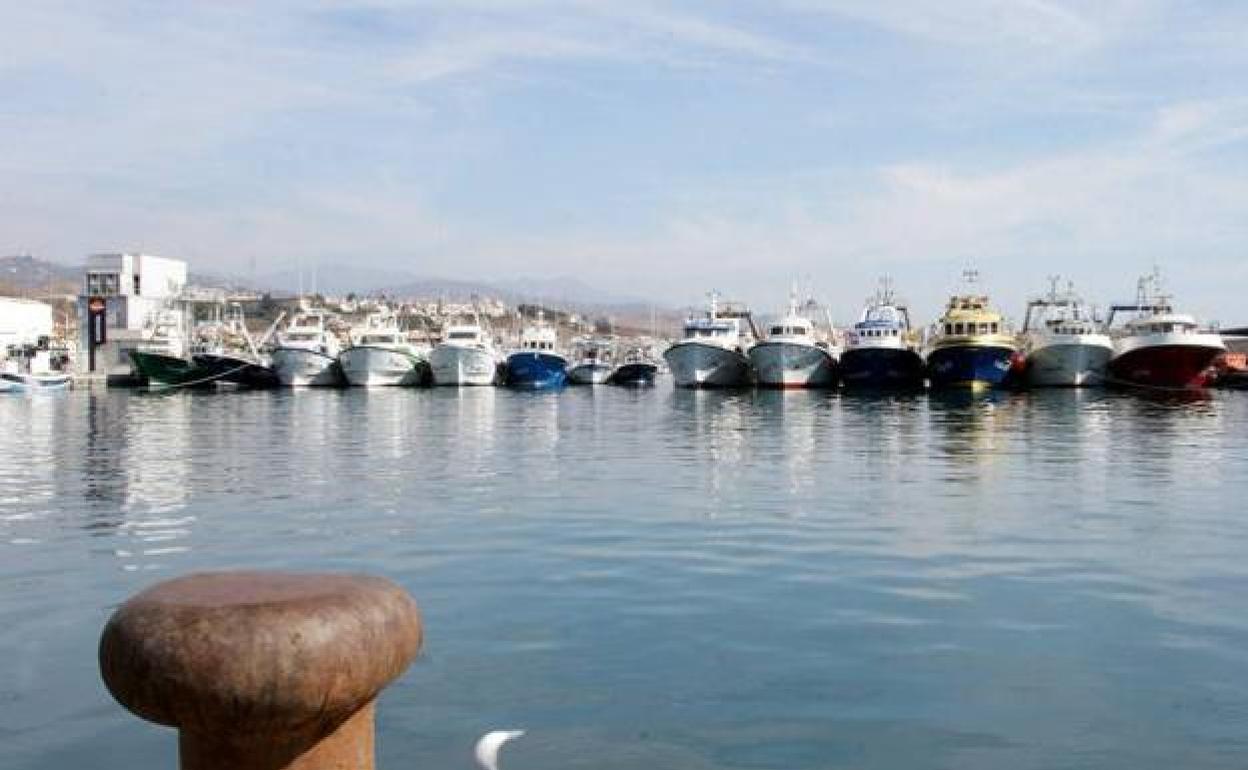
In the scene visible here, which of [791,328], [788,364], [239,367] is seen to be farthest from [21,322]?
[788,364]

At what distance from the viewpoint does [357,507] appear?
22812mm

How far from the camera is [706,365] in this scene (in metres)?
96.7

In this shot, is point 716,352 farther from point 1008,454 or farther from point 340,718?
point 340,718

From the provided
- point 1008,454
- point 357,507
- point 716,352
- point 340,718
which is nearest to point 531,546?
point 357,507

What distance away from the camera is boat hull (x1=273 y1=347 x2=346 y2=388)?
103 metres

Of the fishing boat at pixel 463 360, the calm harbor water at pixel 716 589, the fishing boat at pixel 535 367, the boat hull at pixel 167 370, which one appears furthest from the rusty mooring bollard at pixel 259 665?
the fishing boat at pixel 535 367

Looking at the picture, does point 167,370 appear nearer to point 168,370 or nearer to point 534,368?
point 168,370

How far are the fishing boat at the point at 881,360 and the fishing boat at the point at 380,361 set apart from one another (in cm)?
3671

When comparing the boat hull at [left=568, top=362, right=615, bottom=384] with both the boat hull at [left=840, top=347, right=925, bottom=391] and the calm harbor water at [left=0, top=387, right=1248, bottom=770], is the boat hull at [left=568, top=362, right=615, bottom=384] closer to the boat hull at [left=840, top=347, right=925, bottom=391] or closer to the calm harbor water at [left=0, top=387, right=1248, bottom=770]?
the boat hull at [left=840, top=347, right=925, bottom=391]

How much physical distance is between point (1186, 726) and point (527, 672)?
17.1ft

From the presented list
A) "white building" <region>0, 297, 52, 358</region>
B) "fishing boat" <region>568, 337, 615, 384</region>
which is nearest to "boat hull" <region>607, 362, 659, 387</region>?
"fishing boat" <region>568, 337, 615, 384</region>

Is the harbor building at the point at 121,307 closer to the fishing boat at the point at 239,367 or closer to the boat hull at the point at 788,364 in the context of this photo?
the fishing boat at the point at 239,367

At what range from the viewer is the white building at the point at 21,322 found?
424 feet

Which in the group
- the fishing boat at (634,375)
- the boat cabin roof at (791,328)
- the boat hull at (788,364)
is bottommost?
the fishing boat at (634,375)
